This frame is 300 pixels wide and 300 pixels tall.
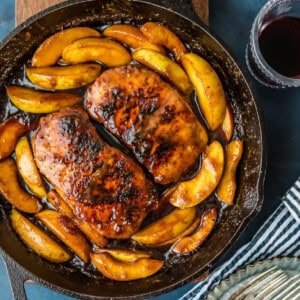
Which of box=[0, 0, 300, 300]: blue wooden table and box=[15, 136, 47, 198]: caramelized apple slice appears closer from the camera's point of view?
box=[15, 136, 47, 198]: caramelized apple slice

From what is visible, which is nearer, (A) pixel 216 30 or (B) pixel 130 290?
(B) pixel 130 290

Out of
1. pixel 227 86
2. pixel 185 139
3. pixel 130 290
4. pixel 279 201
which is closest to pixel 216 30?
pixel 227 86

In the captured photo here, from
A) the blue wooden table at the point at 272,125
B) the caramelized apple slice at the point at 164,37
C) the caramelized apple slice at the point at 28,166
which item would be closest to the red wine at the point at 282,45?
the blue wooden table at the point at 272,125

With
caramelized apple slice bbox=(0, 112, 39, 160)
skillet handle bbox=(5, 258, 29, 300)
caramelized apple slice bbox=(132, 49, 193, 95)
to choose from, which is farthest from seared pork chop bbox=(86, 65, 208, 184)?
skillet handle bbox=(5, 258, 29, 300)

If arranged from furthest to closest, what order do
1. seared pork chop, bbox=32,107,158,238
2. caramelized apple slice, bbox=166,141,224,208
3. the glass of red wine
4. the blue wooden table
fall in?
the blue wooden table, the glass of red wine, caramelized apple slice, bbox=166,141,224,208, seared pork chop, bbox=32,107,158,238

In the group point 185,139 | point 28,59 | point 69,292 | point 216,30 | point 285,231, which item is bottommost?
point 285,231

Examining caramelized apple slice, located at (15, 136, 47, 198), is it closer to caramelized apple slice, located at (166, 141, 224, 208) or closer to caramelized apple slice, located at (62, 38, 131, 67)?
caramelized apple slice, located at (62, 38, 131, 67)

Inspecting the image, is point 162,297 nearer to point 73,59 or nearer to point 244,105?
point 244,105
